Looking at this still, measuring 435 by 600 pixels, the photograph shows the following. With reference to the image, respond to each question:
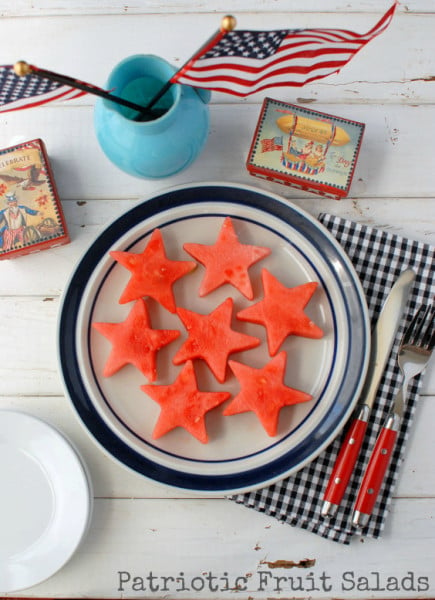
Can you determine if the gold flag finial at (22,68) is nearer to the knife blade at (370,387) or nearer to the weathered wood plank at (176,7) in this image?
the weathered wood plank at (176,7)

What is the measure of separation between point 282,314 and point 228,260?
0.14 m

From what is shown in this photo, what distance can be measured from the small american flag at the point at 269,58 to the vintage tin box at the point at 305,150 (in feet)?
0.56

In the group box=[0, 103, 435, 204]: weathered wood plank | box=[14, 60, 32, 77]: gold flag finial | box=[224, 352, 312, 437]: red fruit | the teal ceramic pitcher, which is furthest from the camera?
box=[0, 103, 435, 204]: weathered wood plank

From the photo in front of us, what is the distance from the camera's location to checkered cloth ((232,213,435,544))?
1142mm

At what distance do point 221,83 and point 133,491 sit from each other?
77 cm

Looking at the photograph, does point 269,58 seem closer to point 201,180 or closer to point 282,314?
point 201,180

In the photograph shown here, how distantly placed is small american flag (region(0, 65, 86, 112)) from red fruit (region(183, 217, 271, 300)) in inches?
14.2

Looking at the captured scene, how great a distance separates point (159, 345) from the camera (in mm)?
1124

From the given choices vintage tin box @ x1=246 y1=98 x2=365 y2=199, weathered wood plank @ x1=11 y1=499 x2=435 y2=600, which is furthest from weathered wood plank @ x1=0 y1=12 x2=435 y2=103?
weathered wood plank @ x1=11 y1=499 x2=435 y2=600

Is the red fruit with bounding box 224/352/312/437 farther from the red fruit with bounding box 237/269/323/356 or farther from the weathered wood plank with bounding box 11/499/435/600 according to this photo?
the weathered wood plank with bounding box 11/499/435/600

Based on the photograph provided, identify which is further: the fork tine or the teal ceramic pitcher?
the fork tine

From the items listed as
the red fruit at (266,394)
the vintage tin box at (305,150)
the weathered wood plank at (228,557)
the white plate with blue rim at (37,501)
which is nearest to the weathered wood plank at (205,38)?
the vintage tin box at (305,150)

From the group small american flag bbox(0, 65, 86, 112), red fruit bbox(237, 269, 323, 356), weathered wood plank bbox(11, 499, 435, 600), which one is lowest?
weathered wood plank bbox(11, 499, 435, 600)

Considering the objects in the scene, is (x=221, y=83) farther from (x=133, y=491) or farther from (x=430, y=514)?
(x=430, y=514)
